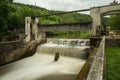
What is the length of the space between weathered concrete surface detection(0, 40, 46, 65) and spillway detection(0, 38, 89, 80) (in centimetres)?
39

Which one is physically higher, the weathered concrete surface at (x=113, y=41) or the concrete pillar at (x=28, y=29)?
the concrete pillar at (x=28, y=29)

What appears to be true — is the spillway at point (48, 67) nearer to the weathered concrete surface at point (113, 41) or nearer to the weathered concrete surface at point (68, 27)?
the weathered concrete surface at point (113, 41)

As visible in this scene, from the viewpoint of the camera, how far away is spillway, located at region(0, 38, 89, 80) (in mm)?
9781

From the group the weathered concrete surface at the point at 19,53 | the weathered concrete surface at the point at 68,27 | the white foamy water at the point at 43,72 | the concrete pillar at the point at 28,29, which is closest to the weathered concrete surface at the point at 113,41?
the white foamy water at the point at 43,72

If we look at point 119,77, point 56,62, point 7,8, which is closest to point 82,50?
point 56,62

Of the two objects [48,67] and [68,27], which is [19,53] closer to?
[48,67]

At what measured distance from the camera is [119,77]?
442 centimetres

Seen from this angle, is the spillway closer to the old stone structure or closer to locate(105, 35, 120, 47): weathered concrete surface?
locate(105, 35, 120, 47): weathered concrete surface

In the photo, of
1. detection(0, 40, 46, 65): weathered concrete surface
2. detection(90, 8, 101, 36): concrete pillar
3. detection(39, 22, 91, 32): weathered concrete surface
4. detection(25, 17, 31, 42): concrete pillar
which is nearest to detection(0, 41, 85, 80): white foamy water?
detection(0, 40, 46, 65): weathered concrete surface

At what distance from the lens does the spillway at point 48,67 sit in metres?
9.78

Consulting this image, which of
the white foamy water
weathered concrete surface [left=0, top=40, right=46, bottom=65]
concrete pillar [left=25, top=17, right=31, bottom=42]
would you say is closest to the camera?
the white foamy water

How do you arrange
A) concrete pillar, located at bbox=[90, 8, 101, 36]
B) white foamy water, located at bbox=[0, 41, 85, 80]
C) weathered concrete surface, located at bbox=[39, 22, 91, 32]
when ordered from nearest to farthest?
white foamy water, located at bbox=[0, 41, 85, 80]
concrete pillar, located at bbox=[90, 8, 101, 36]
weathered concrete surface, located at bbox=[39, 22, 91, 32]

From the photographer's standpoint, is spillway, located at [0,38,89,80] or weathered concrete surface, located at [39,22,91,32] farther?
weathered concrete surface, located at [39,22,91,32]

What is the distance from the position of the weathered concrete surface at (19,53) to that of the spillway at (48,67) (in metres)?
0.39
